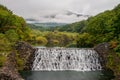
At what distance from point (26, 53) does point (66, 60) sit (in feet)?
22.7

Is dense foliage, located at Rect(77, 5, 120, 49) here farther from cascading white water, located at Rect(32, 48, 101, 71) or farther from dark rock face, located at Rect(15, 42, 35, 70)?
dark rock face, located at Rect(15, 42, 35, 70)

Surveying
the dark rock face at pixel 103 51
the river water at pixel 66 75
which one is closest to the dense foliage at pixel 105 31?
the dark rock face at pixel 103 51

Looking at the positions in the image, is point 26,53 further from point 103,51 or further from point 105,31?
point 105,31

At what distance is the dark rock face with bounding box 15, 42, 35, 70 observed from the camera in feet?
159

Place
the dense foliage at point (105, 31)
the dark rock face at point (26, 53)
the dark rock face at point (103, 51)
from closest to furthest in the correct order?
the dark rock face at point (26, 53) < the dark rock face at point (103, 51) < the dense foliage at point (105, 31)

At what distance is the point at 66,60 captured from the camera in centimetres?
5147

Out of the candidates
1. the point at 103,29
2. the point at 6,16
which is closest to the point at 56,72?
the point at 6,16

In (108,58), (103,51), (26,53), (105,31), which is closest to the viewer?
(26,53)

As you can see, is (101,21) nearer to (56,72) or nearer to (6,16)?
(6,16)

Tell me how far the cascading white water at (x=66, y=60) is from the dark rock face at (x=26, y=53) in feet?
3.07

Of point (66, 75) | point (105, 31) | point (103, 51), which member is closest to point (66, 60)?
point (103, 51)

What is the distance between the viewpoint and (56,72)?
4691 cm

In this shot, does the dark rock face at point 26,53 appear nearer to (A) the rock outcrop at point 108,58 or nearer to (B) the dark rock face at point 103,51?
(B) the dark rock face at point 103,51

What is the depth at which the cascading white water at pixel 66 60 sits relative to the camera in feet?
164
